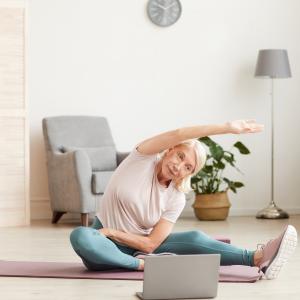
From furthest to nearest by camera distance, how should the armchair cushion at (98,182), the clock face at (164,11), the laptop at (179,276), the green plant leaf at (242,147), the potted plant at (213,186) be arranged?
1. the clock face at (164,11)
2. the green plant leaf at (242,147)
3. the potted plant at (213,186)
4. the armchair cushion at (98,182)
5. the laptop at (179,276)

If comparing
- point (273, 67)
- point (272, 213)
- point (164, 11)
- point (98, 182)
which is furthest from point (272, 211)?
point (164, 11)

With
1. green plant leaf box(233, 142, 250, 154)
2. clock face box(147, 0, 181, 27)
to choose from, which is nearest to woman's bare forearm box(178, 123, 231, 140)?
green plant leaf box(233, 142, 250, 154)

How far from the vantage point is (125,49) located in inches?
308

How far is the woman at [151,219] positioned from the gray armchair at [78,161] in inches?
110

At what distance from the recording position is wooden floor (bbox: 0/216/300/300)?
3.65 meters

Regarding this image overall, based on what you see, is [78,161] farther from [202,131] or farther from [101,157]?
[202,131]

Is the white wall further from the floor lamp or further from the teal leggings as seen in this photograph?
the teal leggings

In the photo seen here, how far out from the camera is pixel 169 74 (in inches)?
312

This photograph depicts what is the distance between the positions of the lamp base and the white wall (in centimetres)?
34

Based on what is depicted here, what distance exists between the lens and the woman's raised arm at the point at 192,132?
3.57 meters

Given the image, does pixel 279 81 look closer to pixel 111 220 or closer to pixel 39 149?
pixel 39 149

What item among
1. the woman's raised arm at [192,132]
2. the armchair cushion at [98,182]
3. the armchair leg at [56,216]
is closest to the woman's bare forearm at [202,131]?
the woman's raised arm at [192,132]

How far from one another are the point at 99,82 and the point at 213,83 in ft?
3.40

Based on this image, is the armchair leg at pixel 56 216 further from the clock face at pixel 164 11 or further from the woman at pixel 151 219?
the woman at pixel 151 219
